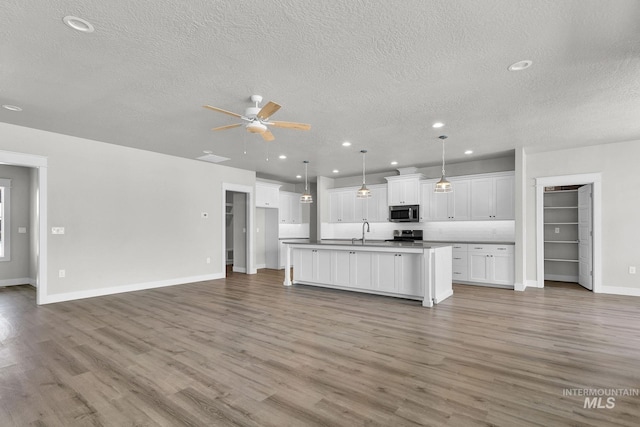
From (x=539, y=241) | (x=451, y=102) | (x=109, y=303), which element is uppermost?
(x=451, y=102)

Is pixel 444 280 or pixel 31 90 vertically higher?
pixel 31 90

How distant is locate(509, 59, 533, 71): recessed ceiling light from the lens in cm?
291

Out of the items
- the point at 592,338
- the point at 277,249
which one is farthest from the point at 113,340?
the point at 277,249

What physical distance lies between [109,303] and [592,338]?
6.45 m

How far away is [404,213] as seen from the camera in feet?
25.8

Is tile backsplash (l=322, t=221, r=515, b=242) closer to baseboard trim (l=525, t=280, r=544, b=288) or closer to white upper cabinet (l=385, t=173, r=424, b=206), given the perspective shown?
white upper cabinet (l=385, t=173, r=424, b=206)

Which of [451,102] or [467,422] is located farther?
[451,102]

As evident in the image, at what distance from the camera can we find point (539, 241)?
6.34m

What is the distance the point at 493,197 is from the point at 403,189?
2000mm

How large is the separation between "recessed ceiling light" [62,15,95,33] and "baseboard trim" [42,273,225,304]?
4503mm

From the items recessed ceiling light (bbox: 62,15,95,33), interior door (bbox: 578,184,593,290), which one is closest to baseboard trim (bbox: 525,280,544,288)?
interior door (bbox: 578,184,593,290)

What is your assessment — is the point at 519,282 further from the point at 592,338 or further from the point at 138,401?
the point at 138,401

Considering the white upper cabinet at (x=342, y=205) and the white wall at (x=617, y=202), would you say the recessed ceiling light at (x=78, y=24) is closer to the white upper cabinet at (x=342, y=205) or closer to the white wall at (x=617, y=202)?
the white upper cabinet at (x=342, y=205)

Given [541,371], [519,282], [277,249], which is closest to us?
[541,371]
